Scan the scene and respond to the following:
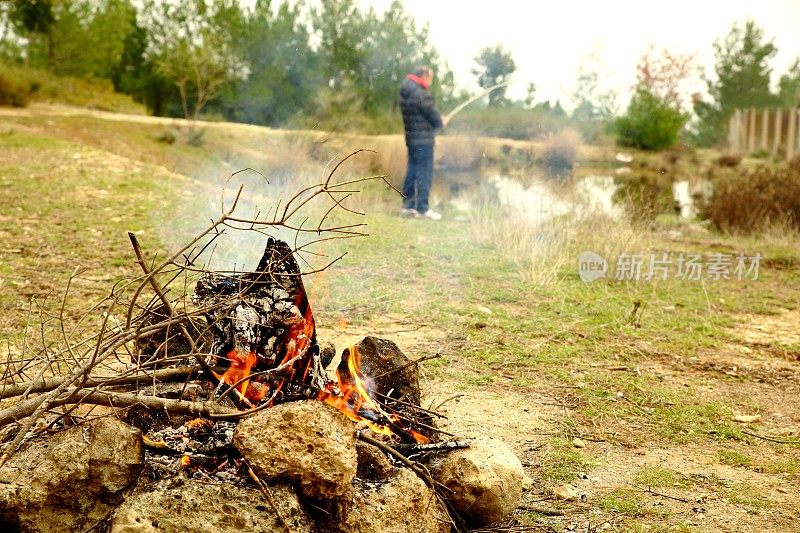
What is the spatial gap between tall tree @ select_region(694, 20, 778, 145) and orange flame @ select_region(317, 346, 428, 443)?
36.9 meters

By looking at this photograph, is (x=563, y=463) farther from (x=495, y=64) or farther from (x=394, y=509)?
(x=495, y=64)

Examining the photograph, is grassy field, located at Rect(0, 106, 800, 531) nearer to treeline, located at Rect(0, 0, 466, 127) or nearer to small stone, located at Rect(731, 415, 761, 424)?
small stone, located at Rect(731, 415, 761, 424)

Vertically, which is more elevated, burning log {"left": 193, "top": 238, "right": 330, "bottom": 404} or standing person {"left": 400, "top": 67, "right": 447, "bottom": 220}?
standing person {"left": 400, "top": 67, "right": 447, "bottom": 220}

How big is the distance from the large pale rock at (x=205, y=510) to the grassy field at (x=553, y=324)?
1.32 m

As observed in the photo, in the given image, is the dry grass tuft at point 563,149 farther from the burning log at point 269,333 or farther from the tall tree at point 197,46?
the burning log at point 269,333

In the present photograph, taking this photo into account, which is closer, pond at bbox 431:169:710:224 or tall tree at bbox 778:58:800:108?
pond at bbox 431:169:710:224

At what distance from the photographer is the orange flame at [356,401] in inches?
124

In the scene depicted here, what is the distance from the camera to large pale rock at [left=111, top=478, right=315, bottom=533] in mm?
2369

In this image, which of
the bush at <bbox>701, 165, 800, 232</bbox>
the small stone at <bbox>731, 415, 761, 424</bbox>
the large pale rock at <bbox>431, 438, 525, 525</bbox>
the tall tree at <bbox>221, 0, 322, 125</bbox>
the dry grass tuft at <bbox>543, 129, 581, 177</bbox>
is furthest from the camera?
the dry grass tuft at <bbox>543, 129, 581, 177</bbox>

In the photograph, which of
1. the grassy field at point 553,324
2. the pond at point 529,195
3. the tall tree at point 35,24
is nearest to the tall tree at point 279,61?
the pond at point 529,195

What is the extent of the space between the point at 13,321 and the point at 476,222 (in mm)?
5515

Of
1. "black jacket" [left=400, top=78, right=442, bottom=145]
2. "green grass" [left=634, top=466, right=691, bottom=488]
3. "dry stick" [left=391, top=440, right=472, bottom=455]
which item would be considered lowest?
"green grass" [left=634, top=466, right=691, bottom=488]

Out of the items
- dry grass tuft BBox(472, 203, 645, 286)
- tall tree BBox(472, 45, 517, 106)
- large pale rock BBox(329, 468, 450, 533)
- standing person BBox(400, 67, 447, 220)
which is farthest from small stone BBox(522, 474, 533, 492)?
tall tree BBox(472, 45, 517, 106)

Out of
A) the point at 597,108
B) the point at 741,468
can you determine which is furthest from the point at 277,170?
the point at 597,108
